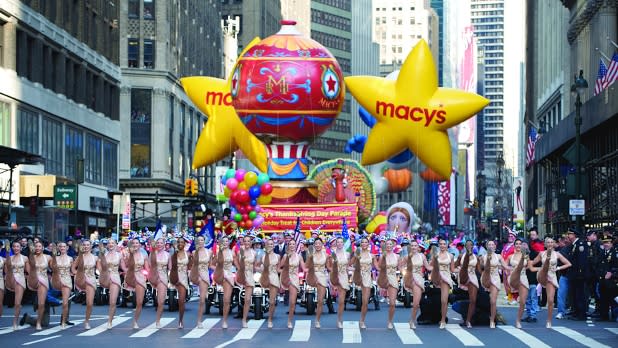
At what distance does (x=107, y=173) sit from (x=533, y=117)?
36388 mm

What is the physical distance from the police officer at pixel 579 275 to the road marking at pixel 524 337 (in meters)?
2.52

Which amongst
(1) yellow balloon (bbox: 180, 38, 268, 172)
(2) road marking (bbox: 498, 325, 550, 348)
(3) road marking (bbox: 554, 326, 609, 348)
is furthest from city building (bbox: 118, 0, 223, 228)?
(3) road marking (bbox: 554, 326, 609, 348)

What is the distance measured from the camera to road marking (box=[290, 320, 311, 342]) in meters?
22.2

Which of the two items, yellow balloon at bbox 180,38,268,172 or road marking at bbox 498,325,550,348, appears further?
yellow balloon at bbox 180,38,268,172

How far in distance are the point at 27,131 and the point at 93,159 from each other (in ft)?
42.0

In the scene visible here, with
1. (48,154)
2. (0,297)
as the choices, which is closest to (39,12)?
(48,154)

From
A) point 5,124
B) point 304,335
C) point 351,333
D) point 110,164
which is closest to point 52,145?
point 5,124

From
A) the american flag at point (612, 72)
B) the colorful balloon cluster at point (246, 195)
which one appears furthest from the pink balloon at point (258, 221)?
the american flag at point (612, 72)

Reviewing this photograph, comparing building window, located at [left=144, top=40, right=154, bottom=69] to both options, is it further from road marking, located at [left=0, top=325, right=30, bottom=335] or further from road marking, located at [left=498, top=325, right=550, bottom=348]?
road marking, located at [left=498, top=325, right=550, bottom=348]

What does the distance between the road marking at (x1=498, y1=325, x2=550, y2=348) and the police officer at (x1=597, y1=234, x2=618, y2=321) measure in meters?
2.40

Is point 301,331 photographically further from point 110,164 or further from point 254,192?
point 110,164

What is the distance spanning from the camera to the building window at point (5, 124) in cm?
4819

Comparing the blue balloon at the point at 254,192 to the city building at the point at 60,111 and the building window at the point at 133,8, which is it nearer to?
the city building at the point at 60,111

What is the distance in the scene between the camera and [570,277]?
27.6m
